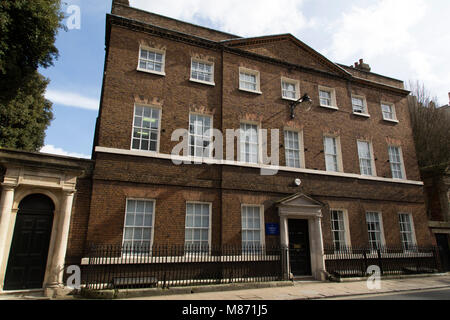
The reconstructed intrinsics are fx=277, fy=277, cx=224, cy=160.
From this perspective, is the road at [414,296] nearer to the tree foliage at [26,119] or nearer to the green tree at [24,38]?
the green tree at [24,38]

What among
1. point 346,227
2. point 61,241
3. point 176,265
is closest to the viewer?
point 61,241

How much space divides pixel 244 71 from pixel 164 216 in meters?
7.99

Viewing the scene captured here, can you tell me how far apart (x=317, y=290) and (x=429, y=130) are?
60.5 ft

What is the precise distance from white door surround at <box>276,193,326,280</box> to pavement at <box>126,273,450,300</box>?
0.81 metres

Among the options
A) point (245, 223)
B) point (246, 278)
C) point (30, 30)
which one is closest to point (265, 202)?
point (245, 223)

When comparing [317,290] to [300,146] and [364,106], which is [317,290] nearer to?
[300,146]

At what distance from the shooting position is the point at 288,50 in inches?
590

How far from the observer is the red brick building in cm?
1037

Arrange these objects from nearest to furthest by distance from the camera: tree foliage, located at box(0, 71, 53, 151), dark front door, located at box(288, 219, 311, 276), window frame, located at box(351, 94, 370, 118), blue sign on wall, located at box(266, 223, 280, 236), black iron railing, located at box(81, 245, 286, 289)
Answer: black iron railing, located at box(81, 245, 286, 289) < blue sign on wall, located at box(266, 223, 280, 236) < dark front door, located at box(288, 219, 311, 276) < window frame, located at box(351, 94, 370, 118) < tree foliage, located at box(0, 71, 53, 151)

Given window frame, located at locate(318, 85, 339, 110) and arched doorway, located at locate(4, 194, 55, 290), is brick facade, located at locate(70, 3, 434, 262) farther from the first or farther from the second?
arched doorway, located at locate(4, 194, 55, 290)

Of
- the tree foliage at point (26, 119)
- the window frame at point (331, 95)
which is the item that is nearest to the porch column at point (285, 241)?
the window frame at point (331, 95)

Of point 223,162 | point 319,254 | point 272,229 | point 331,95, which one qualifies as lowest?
point 319,254

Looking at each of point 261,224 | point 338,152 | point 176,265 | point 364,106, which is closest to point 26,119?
point 176,265

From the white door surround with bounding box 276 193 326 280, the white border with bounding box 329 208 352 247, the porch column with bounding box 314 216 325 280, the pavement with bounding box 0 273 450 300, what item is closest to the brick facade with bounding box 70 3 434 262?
the white border with bounding box 329 208 352 247
